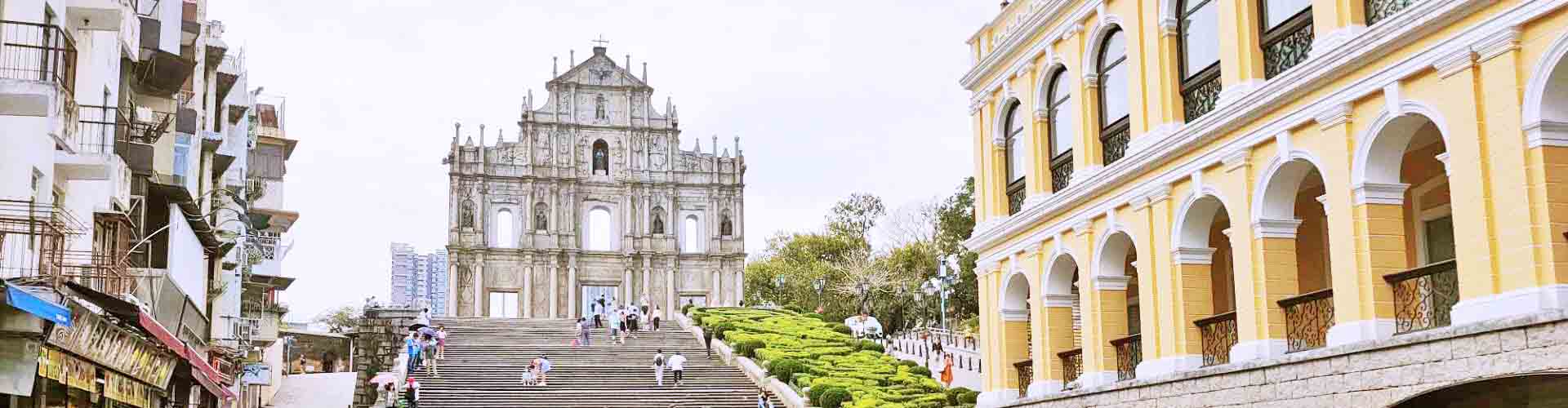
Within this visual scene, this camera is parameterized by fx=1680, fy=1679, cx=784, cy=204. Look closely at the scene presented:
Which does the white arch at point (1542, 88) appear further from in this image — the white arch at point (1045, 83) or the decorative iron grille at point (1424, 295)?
the white arch at point (1045, 83)

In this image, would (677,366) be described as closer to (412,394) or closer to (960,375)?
(412,394)

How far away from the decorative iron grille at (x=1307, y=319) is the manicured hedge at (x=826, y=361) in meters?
A: 14.5

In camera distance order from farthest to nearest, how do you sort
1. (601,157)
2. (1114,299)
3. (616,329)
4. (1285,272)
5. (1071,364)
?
1. (601,157)
2. (616,329)
3. (1071,364)
4. (1114,299)
5. (1285,272)

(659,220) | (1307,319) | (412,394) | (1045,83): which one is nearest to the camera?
(1307,319)

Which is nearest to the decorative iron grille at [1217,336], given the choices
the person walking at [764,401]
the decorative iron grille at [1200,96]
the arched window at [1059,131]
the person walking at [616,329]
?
the decorative iron grille at [1200,96]

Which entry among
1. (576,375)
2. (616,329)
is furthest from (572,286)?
(576,375)

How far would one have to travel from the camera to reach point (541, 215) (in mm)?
62688

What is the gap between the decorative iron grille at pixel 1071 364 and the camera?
22.7 m

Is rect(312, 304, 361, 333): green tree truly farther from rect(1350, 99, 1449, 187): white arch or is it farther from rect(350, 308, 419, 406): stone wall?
rect(1350, 99, 1449, 187): white arch

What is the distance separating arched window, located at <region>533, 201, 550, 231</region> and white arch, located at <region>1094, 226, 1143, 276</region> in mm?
42774

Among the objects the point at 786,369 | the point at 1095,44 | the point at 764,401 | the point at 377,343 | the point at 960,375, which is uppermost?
the point at 1095,44

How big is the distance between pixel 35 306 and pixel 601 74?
165 feet

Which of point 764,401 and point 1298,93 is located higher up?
point 1298,93

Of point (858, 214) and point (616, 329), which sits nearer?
point (616, 329)
